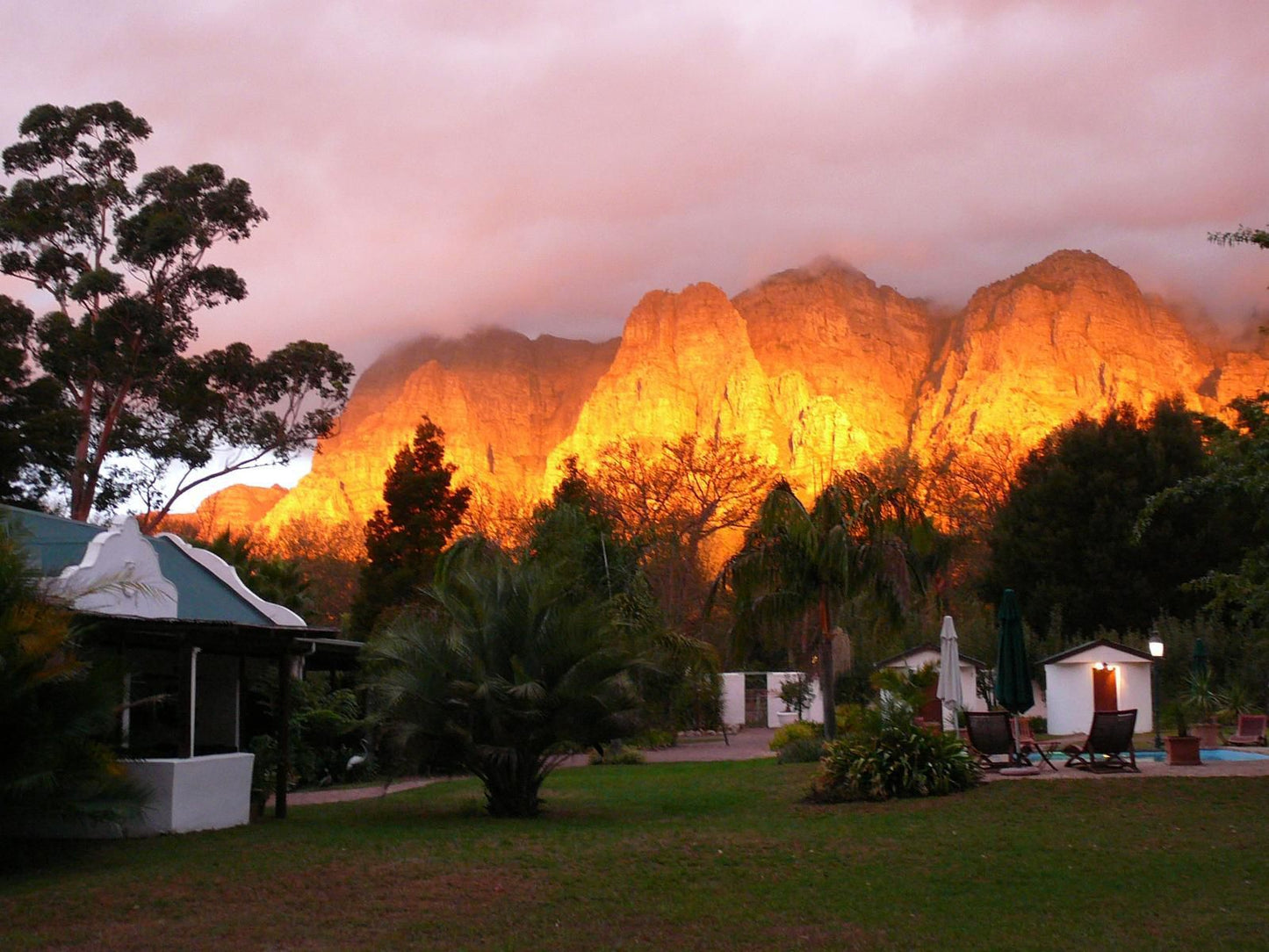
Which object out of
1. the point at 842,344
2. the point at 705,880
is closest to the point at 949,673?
the point at 705,880

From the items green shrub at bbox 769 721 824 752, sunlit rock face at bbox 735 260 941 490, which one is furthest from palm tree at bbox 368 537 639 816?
sunlit rock face at bbox 735 260 941 490

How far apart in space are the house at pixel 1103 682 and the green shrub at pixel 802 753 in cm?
1042

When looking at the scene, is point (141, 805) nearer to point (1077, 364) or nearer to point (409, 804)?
point (409, 804)

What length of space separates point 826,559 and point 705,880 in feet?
30.6

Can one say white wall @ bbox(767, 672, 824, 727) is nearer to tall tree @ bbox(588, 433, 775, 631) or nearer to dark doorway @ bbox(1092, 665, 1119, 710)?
tall tree @ bbox(588, 433, 775, 631)

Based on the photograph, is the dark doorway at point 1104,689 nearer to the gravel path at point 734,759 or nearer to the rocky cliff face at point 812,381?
the gravel path at point 734,759

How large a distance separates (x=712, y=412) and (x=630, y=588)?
291ft

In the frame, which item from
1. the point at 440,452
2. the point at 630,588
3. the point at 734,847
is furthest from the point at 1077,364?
the point at 734,847

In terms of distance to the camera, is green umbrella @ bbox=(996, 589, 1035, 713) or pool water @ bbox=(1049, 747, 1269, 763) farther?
pool water @ bbox=(1049, 747, 1269, 763)

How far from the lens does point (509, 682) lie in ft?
42.4

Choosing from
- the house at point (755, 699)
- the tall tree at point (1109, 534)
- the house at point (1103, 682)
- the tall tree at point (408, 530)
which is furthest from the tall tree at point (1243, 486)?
the tall tree at point (408, 530)

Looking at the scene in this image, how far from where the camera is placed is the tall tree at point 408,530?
35.7 meters

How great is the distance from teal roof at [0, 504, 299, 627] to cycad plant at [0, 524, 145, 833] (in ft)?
3.90

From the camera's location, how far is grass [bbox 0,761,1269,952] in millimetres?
7699
